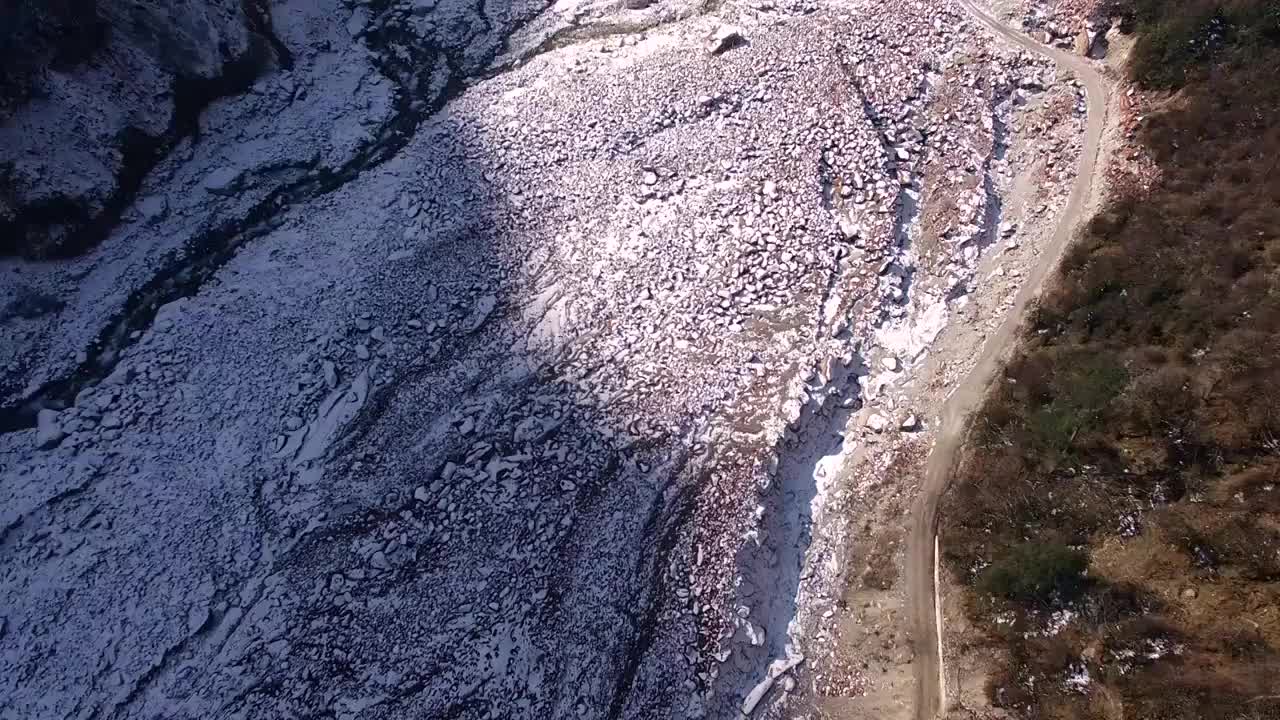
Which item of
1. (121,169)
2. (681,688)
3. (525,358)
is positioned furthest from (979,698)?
(121,169)

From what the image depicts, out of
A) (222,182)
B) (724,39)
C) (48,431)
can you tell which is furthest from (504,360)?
(724,39)

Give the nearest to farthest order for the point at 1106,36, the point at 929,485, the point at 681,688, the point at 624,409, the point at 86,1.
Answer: the point at 681,688, the point at 929,485, the point at 624,409, the point at 86,1, the point at 1106,36

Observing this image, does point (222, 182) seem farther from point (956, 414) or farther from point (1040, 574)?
point (1040, 574)

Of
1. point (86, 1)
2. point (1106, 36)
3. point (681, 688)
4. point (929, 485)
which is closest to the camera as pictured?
point (681, 688)

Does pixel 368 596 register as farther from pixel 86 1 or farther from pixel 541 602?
pixel 86 1

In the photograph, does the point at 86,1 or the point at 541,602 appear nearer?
the point at 541,602

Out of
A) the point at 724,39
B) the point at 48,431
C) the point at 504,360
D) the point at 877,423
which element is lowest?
the point at 877,423

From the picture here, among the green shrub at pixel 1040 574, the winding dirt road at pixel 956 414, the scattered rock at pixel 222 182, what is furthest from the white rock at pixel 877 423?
the scattered rock at pixel 222 182

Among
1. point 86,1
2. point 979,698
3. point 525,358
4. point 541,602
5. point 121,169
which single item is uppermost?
point 86,1
